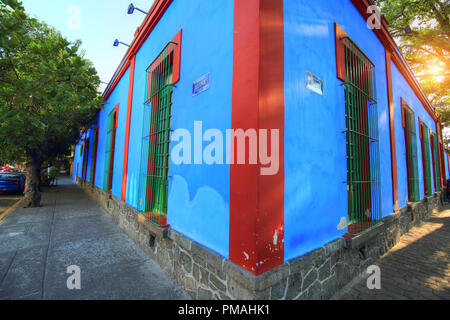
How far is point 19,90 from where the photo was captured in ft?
8.92

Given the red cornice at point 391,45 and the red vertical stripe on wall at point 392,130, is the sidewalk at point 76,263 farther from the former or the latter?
the red cornice at point 391,45

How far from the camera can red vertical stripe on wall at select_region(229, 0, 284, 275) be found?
184cm

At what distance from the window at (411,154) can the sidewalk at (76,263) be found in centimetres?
721

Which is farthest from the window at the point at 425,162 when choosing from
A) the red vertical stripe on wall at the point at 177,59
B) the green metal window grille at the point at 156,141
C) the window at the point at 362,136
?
the green metal window grille at the point at 156,141

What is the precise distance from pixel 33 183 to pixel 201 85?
9629 mm

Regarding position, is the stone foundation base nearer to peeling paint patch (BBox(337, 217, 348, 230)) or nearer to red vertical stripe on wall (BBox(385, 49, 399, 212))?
peeling paint patch (BBox(337, 217, 348, 230))

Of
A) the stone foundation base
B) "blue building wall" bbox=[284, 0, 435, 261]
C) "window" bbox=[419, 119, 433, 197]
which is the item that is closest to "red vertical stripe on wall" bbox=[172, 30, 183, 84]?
"blue building wall" bbox=[284, 0, 435, 261]

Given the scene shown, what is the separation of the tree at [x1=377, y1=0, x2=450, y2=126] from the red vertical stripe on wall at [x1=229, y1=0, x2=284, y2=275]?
9.01 metres

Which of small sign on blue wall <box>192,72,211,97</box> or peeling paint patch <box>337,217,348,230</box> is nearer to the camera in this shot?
small sign on blue wall <box>192,72,211,97</box>

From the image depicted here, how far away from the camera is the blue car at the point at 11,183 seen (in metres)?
10.8

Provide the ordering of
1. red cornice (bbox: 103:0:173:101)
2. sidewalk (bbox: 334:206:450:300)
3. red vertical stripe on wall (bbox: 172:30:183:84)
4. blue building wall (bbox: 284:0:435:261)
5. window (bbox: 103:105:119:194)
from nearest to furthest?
blue building wall (bbox: 284:0:435:261) < sidewalk (bbox: 334:206:450:300) < red vertical stripe on wall (bbox: 172:30:183:84) < red cornice (bbox: 103:0:173:101) < window (bbox: 103:105:119:194)

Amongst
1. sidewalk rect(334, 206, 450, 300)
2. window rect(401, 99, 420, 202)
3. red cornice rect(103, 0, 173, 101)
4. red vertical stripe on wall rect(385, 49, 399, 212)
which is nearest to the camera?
sidewalk rect(334, 206, 450, 300)

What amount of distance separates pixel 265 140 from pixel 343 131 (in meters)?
1.92
